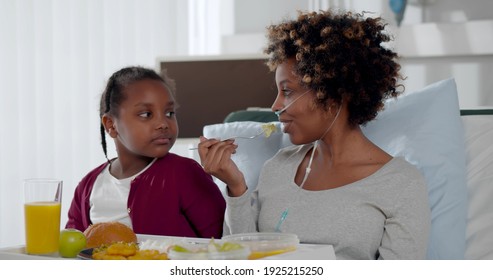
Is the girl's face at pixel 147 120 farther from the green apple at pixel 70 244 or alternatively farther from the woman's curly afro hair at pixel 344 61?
the green apple at pixel 70 244

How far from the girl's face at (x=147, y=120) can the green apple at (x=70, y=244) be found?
628 mm

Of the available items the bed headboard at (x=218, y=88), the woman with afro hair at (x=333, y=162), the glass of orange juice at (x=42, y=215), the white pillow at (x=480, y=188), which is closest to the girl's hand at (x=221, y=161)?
the woman with afro hair at (x=333, y=162)

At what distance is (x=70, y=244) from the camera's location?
125cm

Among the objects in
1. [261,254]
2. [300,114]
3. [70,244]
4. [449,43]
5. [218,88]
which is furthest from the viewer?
[449,43]

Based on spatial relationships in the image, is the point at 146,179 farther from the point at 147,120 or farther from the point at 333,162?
the point at 333,162

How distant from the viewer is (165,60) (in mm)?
2713

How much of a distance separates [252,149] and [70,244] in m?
0.75

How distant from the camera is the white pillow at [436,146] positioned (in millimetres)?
1667

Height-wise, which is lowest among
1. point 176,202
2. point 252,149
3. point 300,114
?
point 176,202

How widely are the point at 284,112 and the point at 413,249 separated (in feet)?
1.37

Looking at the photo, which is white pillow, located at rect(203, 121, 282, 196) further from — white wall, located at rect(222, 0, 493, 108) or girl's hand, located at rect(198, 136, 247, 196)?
white wall, located at rect(222, 0, 493, 108)

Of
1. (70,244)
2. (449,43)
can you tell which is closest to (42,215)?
(70,244)

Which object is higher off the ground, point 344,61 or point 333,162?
point 344,61
